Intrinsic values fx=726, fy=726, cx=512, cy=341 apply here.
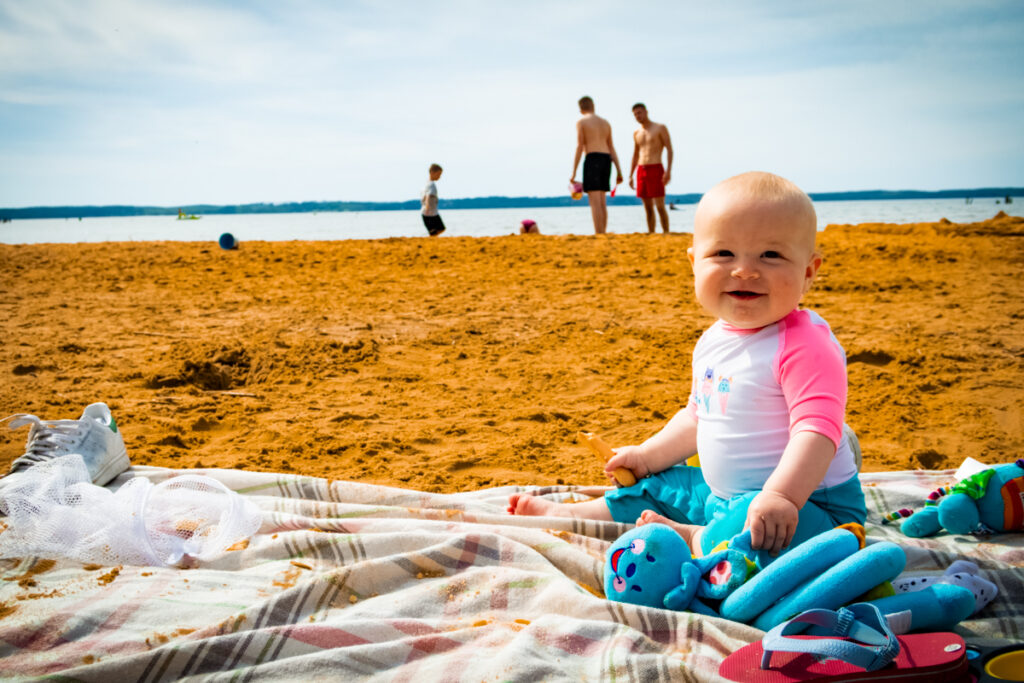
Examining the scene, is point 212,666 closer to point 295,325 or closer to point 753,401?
point 753,401

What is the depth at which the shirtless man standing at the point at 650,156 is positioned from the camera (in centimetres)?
1024

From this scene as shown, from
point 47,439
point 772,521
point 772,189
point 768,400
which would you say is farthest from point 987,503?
point 47,439

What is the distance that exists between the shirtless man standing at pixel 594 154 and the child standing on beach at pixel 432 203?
2466mm

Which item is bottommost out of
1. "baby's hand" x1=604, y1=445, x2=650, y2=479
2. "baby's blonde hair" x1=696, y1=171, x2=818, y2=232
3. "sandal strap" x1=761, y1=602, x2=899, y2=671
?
"sandal strap" x1=761, y1=602, x2=899, y2=671

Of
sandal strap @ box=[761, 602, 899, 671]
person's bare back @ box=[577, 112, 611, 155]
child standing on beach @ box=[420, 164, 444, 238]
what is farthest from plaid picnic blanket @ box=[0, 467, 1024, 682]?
child standing on beach @ box=[420, 164, 444, 238]

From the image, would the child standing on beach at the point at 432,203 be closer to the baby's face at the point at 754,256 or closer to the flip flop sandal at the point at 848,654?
the baby's face at the point at 754,256

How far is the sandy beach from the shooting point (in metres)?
3.66

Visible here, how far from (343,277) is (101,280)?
108 inches

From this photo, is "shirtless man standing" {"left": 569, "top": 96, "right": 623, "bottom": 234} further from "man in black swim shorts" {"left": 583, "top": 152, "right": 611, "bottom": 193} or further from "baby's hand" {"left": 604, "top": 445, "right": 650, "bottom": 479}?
"baby's hand" {"left": 604, "top": 445, "right": 650, "bottom": 479}

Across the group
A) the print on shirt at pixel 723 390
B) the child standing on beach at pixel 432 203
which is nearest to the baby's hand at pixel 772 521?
the print on shirt at pixel 723 390

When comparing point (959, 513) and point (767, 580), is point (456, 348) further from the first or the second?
point (767, 580)

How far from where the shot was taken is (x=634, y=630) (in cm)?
175

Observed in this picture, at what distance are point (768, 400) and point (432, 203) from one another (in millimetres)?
10781

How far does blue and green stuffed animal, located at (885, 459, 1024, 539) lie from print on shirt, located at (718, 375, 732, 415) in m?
0.85
